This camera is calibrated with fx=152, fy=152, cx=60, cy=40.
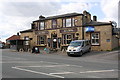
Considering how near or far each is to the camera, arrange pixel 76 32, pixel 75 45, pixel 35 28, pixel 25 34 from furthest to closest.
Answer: pixel 25 34 → pixel 35 28 → pixel 76 32 → pixel 75 45

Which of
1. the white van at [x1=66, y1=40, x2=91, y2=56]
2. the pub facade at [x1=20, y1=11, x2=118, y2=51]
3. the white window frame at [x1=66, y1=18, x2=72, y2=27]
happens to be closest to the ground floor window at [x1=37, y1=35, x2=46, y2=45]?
the pub facade at [x1=20, y1=11, x2=118, y2=51]

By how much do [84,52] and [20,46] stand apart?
1506 centimetres

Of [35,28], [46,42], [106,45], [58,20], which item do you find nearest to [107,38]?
[106,45]

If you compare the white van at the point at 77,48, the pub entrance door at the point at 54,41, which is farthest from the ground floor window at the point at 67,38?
the white van at the point at 77,48

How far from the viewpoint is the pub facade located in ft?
86.6

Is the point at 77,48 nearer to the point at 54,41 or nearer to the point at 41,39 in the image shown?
the point at 54,41

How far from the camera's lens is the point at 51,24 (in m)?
31.9

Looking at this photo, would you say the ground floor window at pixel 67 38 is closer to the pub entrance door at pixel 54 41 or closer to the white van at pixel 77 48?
the pub entrance door at pixel 54 41

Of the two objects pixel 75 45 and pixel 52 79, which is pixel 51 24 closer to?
pixel 75 45

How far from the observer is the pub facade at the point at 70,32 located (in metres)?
26.4

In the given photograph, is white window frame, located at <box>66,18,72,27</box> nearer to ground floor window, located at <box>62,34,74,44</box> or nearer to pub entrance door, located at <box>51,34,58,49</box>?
ground floor window, located at <box>62,34,74,44</box>

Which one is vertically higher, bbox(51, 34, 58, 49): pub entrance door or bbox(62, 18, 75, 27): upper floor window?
bbox(62, 18, 75, 27): upper floor window

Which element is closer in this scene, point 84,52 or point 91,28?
point 84,52

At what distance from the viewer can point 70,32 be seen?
96.1ft
